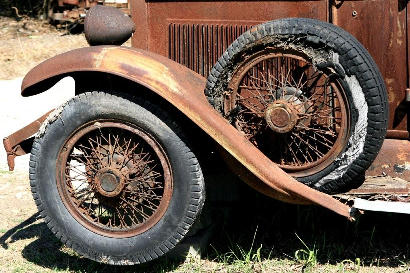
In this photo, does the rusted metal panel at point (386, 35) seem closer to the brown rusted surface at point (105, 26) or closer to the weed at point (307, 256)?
the weed at point (307, 256)

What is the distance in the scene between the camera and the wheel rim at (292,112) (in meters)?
4.16

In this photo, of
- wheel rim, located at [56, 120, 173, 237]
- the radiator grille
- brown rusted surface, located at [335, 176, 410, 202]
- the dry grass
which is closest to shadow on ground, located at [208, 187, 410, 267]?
brown rusted surface, located at [335, 176, 410, 202]

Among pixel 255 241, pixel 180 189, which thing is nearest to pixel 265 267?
pixel 255 241

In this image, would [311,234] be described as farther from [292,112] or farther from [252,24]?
[252,24]

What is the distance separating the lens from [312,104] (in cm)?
425

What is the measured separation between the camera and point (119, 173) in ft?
14.3

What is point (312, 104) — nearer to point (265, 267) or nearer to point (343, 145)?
point (343, 145)

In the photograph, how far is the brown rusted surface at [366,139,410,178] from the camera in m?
4.45

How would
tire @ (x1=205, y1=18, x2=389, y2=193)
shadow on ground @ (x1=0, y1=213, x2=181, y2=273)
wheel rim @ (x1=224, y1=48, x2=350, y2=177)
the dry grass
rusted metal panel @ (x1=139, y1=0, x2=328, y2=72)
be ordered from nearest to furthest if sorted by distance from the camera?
tire @ (x1=205, y1=18, x2=389, y2=193), wheel rim @ (x1=224, y1=48, x2=350, y2=177), shadow on ground @ (x1=0, y1=213, x2=181, y2=273), rusted metal panel @ (x1=139, y1=0, x2=328, y2=72), the dry grass

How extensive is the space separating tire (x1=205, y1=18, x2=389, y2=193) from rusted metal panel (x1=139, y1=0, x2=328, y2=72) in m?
0.48

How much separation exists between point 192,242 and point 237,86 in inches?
44.3

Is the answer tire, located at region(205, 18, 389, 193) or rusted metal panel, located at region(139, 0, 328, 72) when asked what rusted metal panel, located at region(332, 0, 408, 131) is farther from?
tire, located at region(205, 18, 389, 193)

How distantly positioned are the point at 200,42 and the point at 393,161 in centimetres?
148

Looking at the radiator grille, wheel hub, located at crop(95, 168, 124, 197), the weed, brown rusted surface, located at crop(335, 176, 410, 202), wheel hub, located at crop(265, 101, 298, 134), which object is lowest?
the weed
